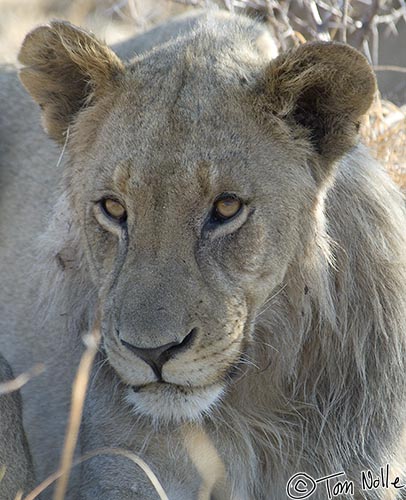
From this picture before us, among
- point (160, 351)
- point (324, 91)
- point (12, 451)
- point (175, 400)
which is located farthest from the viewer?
point (12, 451)

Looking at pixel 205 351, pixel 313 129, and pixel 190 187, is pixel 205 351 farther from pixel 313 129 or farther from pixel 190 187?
pixel 313 129

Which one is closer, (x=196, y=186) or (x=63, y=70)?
(x=196, y=186)

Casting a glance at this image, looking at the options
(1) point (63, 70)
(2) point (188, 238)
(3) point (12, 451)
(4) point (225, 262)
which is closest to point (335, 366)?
(4) point (225, 262)

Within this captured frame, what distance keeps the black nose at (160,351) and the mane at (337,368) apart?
48 centimetres

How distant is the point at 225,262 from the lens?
3.08 metres

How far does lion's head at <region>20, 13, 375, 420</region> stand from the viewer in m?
2.97

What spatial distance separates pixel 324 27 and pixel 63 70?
2523mm

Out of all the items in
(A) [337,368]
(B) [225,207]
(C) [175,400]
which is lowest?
(A) [337,368]

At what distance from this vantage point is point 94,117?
134 inches

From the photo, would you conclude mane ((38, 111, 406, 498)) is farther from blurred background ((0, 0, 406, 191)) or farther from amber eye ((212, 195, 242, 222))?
blurred background ((0, 0, 406, 191))

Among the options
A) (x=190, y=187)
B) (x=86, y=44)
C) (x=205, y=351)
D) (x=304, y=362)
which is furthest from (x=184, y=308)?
(x=86, y=44)

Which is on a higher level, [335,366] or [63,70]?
[63,70]

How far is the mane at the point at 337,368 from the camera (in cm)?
339

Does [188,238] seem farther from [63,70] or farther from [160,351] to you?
[63,70]
